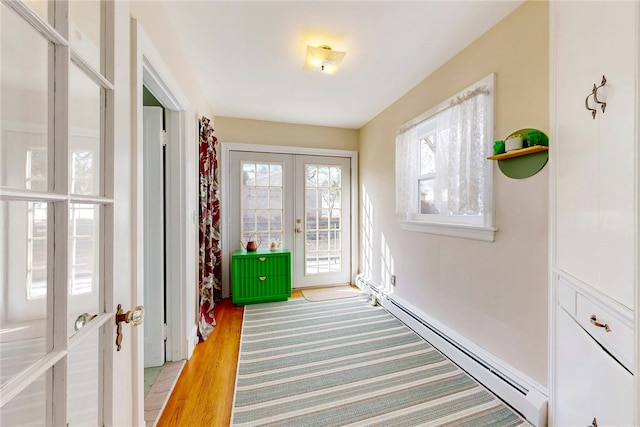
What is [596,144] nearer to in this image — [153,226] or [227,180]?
[153,226]

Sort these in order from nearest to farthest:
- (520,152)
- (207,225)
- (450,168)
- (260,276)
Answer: (520,152), (450,168), (207,225), (260,276)

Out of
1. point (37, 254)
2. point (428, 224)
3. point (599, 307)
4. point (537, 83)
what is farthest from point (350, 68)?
point (37, 254)

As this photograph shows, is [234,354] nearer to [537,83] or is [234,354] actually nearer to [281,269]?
[281,269]

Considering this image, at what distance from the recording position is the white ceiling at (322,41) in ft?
5.16

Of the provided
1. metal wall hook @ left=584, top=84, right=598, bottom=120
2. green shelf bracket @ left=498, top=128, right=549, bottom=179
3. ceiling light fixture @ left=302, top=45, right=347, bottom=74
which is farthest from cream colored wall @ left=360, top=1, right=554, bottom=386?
ceiling light fixture @ left=302, top=45, right=347, bottom=74

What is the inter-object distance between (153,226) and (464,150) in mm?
2310

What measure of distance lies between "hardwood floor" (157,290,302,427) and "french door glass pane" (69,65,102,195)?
1423mm

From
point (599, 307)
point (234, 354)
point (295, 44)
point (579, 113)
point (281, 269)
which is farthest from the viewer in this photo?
point (281, 269)

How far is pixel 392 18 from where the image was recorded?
1.65 m

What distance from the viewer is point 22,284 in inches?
19.2

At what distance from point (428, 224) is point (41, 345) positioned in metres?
2.37

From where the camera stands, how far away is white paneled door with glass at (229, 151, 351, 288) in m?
3.49

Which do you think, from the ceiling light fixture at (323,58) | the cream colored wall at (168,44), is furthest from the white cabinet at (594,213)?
the cream colored wall at (168,44)

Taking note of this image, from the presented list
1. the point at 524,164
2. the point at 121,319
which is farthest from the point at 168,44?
the point at 524,164
